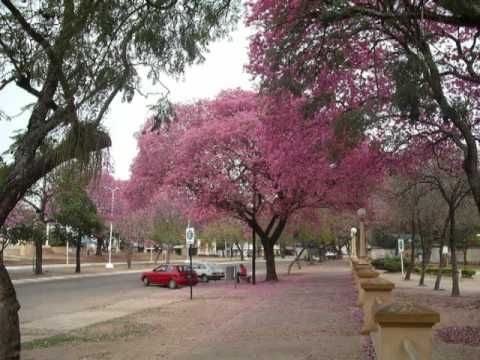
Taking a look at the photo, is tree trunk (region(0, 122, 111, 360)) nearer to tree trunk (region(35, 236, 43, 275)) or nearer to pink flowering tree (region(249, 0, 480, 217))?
pink flowering tree (region(249, 0, 480, 217))

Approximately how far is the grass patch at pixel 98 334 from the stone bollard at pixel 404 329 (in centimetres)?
861

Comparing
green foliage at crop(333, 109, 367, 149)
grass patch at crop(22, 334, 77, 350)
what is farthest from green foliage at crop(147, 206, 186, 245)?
green foliage at crop(333, 109, 367, 149)

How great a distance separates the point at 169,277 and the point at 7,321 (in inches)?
895

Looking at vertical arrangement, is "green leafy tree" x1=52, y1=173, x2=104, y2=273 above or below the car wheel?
above

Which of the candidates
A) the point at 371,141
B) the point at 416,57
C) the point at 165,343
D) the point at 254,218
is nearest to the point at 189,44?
the point at 416,57

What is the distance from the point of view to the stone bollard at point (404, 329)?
484 cm

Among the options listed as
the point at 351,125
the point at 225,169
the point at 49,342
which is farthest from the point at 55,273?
the point at 351,125

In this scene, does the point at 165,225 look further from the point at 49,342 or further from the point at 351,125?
the point at 351,125

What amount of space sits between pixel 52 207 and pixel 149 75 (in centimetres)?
3580

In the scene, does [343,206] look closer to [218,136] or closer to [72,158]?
[218,136]

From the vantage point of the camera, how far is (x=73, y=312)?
1853 cm

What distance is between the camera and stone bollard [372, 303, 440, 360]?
15.9 ft

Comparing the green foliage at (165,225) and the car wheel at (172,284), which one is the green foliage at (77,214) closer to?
the green foliage at (165,225)

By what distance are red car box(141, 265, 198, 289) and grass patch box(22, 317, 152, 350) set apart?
15263 mm
